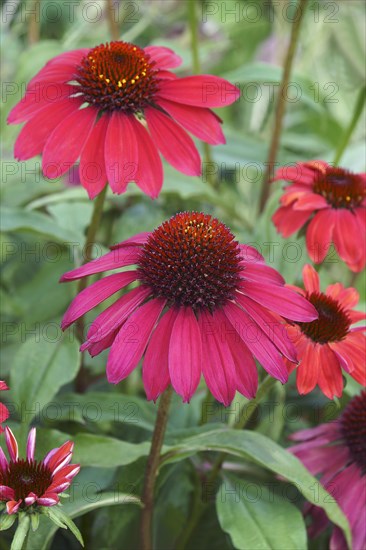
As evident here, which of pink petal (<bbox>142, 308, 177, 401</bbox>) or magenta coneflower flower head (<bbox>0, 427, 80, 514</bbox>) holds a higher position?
pink petal (<bbox>142, 308, 177, 401</bbox>)

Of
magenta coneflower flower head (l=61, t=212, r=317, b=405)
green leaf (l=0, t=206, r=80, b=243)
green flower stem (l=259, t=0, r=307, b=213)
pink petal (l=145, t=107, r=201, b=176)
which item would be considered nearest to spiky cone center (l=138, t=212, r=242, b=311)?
magenta coneflower flower head (l=61, t=212, r=317, b=405)

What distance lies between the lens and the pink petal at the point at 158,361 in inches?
22.6

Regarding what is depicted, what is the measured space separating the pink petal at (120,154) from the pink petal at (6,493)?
26cm

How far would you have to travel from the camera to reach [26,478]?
1.82 feet

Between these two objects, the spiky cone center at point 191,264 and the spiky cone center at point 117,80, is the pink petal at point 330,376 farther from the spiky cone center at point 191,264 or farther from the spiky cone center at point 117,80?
the spiky cone center at point 117,80

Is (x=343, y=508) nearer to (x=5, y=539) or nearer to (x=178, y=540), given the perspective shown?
(x=178, y=540)

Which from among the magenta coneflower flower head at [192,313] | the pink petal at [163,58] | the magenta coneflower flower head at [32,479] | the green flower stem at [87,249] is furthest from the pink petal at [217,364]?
the pink petal at [163,58]

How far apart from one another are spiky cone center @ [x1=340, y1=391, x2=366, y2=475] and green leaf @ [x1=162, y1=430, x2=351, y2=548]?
11 cm

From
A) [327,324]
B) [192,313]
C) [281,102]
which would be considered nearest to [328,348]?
[327,324]

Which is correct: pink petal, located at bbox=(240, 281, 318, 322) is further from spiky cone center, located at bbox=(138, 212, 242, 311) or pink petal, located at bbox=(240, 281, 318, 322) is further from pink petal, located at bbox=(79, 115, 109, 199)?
pink petal, located at bbox=(79, 115, 109, 199)

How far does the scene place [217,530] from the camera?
87 centimetres

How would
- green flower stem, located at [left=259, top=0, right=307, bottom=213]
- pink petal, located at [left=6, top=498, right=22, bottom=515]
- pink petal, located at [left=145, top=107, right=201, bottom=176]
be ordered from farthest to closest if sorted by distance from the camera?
green flower stem, located at [left=259, top=0, right=307, bottom=213] < pink petal, located at [left=145, top=107, right=201, bottom=176] < pink petal, located at [left=6, top=498, right=22, bottom=515]

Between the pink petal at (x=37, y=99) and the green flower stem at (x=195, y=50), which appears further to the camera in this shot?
the green flower stem at (x=195, y=50)

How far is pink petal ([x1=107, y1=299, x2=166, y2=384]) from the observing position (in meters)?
0.57
